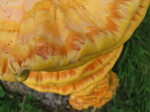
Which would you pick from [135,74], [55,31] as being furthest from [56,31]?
[135,74]

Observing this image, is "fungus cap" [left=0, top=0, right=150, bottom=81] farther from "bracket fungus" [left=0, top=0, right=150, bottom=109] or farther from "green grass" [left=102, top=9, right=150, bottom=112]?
"green grass" [left=102, top=9, right=150, bottom=112]

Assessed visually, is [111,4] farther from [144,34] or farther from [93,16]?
[144,34]

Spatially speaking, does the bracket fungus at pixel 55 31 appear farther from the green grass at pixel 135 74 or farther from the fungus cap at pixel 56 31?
the green grass at pixel 135 74

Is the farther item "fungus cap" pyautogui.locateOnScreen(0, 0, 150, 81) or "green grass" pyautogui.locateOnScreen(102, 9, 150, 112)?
"green grass" pyautogui.locateOnScreen(102, 9, 150, 112)

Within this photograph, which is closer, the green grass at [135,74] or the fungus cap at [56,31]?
the fungus cap at [56,31]

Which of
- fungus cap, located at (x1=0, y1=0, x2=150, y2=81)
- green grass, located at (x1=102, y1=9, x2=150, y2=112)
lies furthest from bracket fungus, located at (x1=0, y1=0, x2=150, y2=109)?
green grass, located at (x1=102, y1=9, x2=150, y2=112)

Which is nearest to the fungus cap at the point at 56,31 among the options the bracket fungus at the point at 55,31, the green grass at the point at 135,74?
the bracket fungus at the point at 55,31

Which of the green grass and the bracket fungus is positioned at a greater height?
the bracket fungus

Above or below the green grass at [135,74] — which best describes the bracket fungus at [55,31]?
above

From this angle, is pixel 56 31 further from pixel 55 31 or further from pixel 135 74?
pixel 135 74

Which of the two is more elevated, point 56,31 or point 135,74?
point 56,31

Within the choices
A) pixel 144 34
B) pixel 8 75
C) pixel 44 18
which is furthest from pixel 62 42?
pixel 144 34
